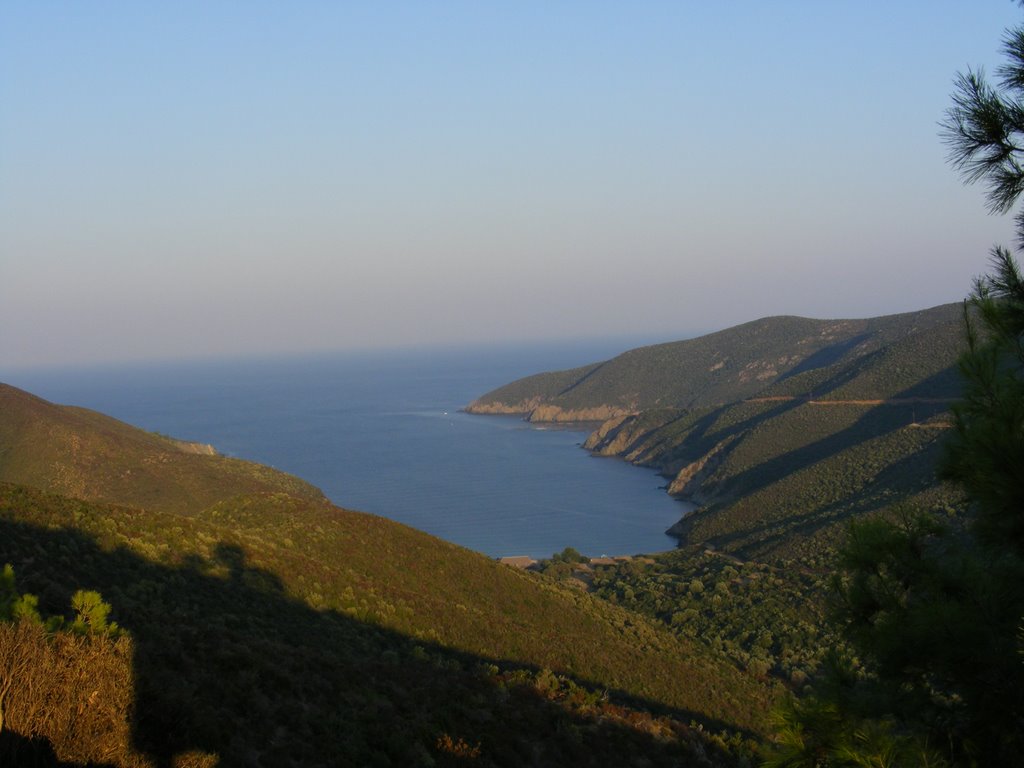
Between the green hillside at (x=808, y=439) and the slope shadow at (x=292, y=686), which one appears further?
the green hillside at (x=808, y=439)

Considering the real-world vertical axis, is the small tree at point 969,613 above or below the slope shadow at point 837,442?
above

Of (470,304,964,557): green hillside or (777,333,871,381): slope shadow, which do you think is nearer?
(470,304,964,557): green hillside

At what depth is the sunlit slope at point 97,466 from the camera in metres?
37.9

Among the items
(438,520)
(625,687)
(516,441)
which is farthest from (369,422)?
(625,687)

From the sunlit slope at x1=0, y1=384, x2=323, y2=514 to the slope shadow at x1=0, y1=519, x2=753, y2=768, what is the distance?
67.1 feet

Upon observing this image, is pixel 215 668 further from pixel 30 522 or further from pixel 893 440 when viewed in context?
pixel 893 440

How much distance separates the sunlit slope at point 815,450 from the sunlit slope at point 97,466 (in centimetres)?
2788

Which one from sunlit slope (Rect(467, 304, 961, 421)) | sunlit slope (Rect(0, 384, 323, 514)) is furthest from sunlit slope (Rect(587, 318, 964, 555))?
sunlit slope (Rect(467, 304, 961, 421))

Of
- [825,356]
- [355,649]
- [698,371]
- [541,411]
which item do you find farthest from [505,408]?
[355,649]

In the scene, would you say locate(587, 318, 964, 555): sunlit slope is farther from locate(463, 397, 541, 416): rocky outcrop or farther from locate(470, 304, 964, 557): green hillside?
locate(463, 397, 541, 416): rocky outcrop

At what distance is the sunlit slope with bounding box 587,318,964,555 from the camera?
48688 mm

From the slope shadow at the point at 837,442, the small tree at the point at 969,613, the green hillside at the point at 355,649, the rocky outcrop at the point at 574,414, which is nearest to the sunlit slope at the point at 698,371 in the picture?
the rocky outcrop at the point at 574,414

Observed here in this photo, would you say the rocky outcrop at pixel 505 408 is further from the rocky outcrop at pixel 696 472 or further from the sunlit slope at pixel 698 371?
the rocky outcrop at pixel 696 472

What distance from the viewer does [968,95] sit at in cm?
520
